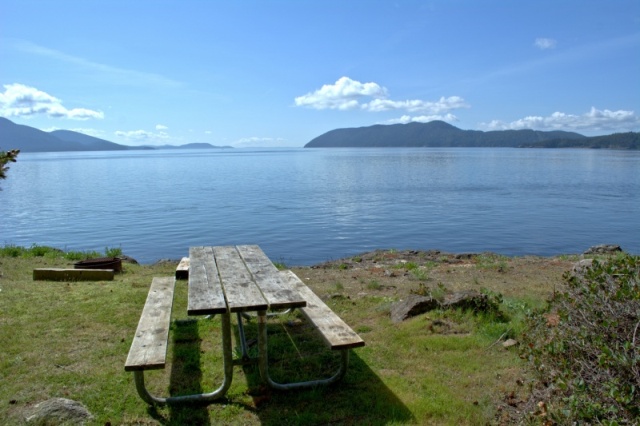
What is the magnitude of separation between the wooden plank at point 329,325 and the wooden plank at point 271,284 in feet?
1.24

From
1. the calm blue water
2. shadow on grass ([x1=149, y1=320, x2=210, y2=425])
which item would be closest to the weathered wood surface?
shadow on grass ([x1=149, y1=320, x2=210, y2=425])

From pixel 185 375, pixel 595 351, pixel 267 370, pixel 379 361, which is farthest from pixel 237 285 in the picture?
pixel 595 351

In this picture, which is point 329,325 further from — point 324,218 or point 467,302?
point 324,218

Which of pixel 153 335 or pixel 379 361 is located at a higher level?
pixel 153 335

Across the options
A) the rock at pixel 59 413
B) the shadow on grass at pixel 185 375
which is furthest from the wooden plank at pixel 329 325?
the rock at pixel 59 413

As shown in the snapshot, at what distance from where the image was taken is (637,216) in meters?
25.7

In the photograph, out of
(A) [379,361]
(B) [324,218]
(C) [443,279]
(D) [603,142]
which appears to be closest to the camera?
(A) [379,361]

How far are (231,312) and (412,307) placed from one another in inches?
100

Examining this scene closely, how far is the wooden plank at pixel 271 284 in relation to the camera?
4.10 metres

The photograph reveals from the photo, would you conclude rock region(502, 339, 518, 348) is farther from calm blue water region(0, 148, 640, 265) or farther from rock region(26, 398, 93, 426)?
calm blue water region(0, 148, 640, 265)

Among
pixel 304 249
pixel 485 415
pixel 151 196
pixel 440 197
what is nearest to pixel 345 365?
pixel 485 415

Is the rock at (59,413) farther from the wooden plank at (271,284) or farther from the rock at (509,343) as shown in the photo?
the rock at (509,343)

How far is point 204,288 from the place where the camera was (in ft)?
15.1

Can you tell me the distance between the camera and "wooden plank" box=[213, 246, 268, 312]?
13.2ft
